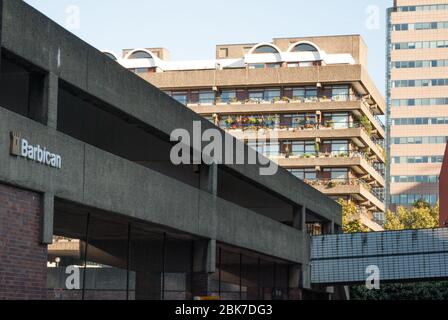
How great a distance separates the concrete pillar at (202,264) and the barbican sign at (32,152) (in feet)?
38.9

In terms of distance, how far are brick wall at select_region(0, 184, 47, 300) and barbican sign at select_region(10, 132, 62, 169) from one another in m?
0.83

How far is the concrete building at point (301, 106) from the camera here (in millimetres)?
101875

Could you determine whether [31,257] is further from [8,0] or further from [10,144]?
[8,0]

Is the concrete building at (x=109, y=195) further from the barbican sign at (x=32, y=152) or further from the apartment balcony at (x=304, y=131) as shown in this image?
the apartment balcony at (x=304, y=131)

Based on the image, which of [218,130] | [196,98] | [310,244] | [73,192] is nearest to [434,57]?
[196,98]

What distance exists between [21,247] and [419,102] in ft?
479

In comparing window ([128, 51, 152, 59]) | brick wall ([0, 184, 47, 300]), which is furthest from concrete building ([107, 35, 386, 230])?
brick wall ([0, 184, 47, 300])

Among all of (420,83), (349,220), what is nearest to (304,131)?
(349,220)

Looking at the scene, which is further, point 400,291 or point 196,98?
point 196,98

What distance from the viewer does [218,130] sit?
36.6 m

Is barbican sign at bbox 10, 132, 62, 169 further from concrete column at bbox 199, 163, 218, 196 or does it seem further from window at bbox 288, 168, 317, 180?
window at bbox 288, 168, 317, 180

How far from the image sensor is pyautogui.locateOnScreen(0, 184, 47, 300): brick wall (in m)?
22.6

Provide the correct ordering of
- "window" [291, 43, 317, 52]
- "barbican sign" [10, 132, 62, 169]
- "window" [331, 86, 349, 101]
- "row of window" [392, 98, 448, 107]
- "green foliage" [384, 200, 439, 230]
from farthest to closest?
1. "row of window" [392, 98, 448, 107]
2. "green foliage" [384, 200, 439, 230]
3. "window" [291, 43, 317, 52]
4. "window" [331, 86, 349, 101]
5. "barbican sign" [10, 132, 62, 169]

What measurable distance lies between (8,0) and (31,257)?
6.07m
